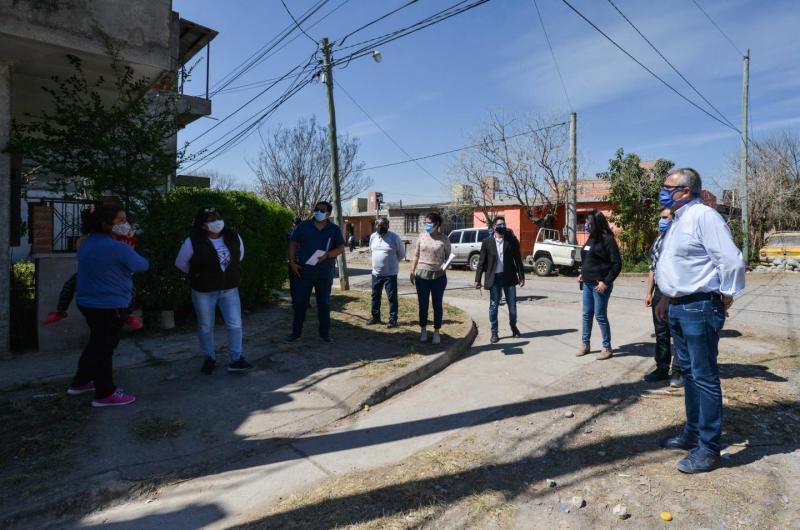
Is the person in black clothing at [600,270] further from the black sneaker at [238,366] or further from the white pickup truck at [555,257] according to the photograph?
the white pickup truck at [555,257]

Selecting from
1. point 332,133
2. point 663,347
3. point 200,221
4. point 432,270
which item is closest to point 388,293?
point 432,270

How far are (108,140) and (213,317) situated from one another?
2.88 meters

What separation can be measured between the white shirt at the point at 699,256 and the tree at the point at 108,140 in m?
5.98

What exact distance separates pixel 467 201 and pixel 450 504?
2461 centimetres

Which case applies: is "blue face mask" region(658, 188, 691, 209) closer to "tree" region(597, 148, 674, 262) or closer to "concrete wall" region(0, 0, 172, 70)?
"concrete wall" region(0, 0, 172, 70)

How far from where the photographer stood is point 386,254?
8.03m

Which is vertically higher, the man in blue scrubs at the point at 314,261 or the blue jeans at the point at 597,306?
the man in blue scrubs at the point at 314,261

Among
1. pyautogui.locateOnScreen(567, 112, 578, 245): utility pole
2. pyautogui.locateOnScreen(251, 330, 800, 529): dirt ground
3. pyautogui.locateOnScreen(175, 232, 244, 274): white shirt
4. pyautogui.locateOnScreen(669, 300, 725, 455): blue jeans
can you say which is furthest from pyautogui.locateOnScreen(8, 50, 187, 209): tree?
pyautogui.locateOnScreen(567, 112, 578, 245): utility pole

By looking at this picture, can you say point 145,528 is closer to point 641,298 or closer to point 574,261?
point 641,298

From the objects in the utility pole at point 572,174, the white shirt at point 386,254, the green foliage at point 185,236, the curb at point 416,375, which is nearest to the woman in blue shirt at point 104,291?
the curb at point 416,375

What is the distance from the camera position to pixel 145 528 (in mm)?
2766

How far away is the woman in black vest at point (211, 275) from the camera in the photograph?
4.95m

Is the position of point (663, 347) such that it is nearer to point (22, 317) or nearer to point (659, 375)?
point (659, 375)

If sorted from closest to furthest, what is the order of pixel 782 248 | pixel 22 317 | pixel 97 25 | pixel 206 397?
pixel 206 397
pixel 97 25
pixel 22 317
pixel 782 248
